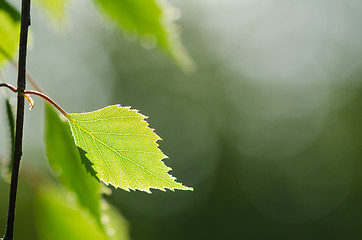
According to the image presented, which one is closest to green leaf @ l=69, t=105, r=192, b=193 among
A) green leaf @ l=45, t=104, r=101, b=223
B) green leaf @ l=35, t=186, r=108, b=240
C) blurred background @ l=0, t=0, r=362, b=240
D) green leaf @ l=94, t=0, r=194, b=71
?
green leaf @ l=45, t=104, r=101, b=223

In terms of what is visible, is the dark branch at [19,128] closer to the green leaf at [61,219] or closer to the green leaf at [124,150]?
the green leaf at [124,150]

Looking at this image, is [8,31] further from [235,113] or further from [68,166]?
[235,113]

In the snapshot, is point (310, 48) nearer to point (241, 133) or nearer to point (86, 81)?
point (241, 133)

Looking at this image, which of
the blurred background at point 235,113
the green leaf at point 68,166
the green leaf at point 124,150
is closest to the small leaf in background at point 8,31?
the green leaf at point 68,166

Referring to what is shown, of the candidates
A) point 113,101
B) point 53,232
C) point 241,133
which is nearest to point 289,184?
point 241,133

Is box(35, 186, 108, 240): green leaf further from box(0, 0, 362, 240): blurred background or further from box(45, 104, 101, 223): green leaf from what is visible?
box(0, 0, 362, 240): blurred background
